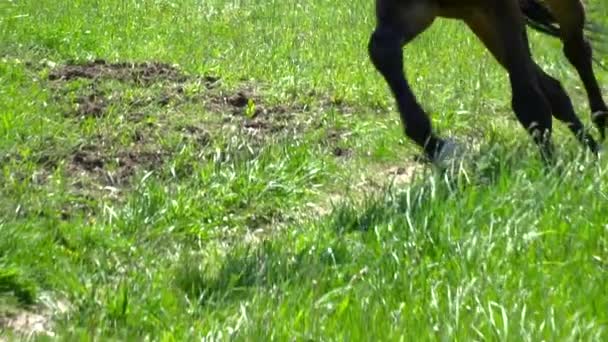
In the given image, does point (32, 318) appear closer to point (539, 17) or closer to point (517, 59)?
point (517, 59)

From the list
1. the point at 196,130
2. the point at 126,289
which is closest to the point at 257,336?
the point at 126,289

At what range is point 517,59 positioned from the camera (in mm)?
6801

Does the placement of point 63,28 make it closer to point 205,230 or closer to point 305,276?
point 205,230

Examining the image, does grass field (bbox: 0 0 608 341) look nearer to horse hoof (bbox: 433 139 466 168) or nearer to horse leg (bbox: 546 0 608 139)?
horse hoof (bbox: 433 139 466 168)

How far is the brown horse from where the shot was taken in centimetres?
599

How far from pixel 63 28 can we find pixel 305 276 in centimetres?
629

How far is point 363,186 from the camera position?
7.30m

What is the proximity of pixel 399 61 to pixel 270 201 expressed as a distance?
122cm

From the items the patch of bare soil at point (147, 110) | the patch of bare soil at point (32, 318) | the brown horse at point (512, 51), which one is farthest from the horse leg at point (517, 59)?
the patch of bare soil at point (32, 318)

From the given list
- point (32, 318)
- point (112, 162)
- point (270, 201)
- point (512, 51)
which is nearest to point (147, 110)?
point (112, 162)

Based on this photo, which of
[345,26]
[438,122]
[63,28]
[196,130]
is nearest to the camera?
[196,130]

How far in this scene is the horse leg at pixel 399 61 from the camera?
5.94 m

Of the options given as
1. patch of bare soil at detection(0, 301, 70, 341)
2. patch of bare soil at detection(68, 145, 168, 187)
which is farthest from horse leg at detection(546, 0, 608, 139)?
patch of bare soil at detection(0, 301, 70, 341)

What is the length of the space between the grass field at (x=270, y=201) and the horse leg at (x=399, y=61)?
0.79 feet
